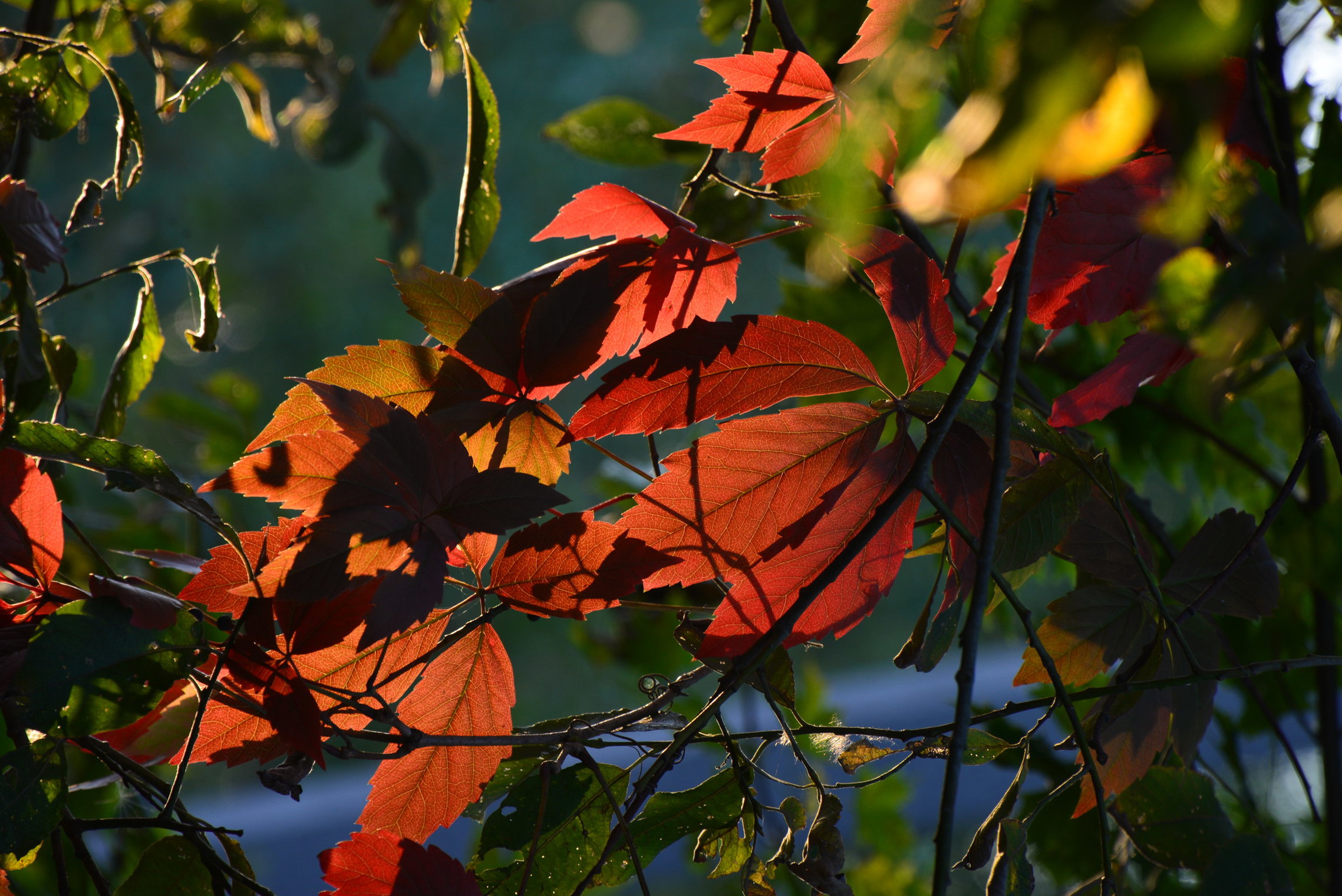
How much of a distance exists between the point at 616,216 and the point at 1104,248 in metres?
0.17

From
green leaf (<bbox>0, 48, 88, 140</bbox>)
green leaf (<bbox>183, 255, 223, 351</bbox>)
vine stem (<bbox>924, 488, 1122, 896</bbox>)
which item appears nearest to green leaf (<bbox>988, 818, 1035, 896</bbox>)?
vine stem (<bbox>924, 488, 1122, 896</bbox>)

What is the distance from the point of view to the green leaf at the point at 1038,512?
29 centimetres

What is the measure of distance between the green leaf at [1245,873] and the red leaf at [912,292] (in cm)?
21

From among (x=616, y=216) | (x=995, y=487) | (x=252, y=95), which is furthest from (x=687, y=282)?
(x=252, y=95)

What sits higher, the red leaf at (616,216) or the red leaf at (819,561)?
the red leaf at (616,216)

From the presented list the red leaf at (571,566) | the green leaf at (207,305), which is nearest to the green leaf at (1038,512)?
the red leaf at (571,566)

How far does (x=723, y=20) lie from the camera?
0.59 m

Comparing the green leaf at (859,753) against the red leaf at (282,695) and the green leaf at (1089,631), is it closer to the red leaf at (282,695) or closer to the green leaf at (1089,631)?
the green leaf at (1089,631)

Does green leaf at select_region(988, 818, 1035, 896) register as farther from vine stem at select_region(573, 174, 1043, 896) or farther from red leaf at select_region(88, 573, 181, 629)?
red leaf at select_region(88, 573, 181, 629)

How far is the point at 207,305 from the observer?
393 millimetres

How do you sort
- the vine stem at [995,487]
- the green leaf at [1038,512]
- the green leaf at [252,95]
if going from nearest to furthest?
the vine stem at [995,487] < the green leaf at [1038,512] < the green leaf at [252,95]

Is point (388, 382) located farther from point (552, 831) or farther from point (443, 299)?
point (552, 831)

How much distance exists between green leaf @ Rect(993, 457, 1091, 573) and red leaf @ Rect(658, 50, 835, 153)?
0.50 ft

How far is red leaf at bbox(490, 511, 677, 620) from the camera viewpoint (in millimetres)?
276
